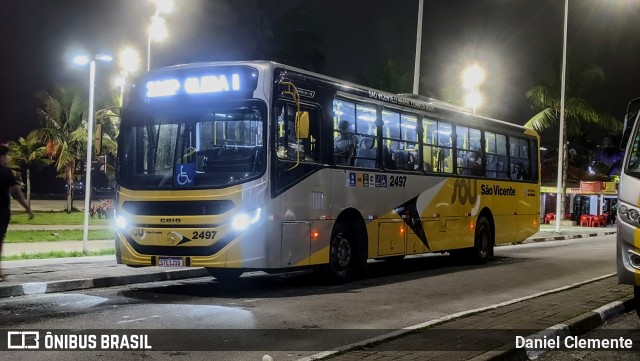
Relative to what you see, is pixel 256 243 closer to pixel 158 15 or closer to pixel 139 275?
pixel 139 275

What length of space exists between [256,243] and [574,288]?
5.11 meters

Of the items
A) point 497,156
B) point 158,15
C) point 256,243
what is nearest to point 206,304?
point 256,243

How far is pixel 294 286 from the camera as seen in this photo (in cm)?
1252

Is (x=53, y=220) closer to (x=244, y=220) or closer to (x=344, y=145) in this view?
(x=344, y=145)

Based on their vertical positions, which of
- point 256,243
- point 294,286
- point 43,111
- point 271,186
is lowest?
point 294,286

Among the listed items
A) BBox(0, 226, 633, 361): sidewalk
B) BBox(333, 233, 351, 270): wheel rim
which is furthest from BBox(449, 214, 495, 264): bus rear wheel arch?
BBox(333, 233, 351, 270): wheel rim

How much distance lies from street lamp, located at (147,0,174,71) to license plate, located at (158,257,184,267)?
1189 centimetres

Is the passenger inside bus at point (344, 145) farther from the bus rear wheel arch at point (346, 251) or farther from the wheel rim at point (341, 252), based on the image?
the wheel rim at point (341, 252)

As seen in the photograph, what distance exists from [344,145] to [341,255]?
195cm

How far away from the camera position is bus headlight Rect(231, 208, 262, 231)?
1050 centimetres

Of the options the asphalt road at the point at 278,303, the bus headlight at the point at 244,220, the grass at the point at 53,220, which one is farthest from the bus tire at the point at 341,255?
the grass at the point at 53,220

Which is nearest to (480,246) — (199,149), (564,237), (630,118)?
(630,118)

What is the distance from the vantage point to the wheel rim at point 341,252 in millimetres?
12453

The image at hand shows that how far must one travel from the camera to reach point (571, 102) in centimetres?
4338
